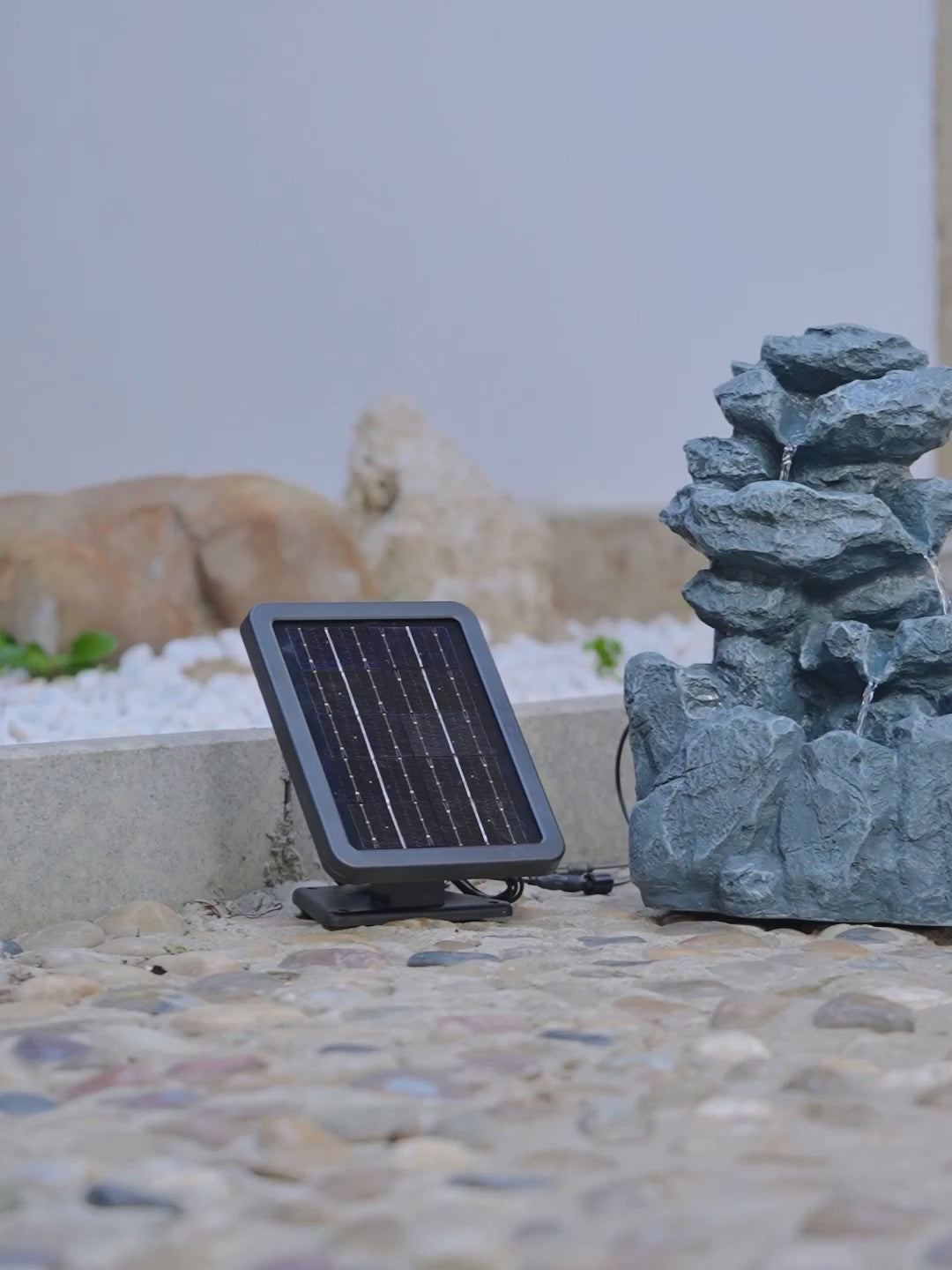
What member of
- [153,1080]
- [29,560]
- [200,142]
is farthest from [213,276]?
[153,1080]

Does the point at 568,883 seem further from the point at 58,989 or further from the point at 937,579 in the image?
the point at 58,989

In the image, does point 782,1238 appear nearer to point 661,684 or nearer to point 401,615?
point 661,684

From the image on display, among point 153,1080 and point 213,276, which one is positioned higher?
point 213,276

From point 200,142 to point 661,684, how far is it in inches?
111

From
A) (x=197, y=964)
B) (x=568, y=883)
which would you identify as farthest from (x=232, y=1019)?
(x=568, y=883)

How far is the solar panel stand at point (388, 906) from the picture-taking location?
2.67 metres

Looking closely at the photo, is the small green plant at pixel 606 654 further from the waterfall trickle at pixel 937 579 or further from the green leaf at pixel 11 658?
the waterfall trickle at pixel 937 579

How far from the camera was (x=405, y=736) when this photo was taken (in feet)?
9.20

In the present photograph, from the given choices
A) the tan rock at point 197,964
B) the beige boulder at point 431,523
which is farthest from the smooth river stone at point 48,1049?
the beige boulder at point 431,523

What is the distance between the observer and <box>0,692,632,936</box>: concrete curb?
2.68 m

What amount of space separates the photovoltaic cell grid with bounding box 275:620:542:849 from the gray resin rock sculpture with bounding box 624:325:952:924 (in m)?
0.26

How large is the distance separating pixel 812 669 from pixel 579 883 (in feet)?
2.14

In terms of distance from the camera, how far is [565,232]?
538 cm

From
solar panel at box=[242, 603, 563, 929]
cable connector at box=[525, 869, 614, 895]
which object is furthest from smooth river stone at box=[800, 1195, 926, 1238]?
cable connector at box=[525, 869, 614, 895]
